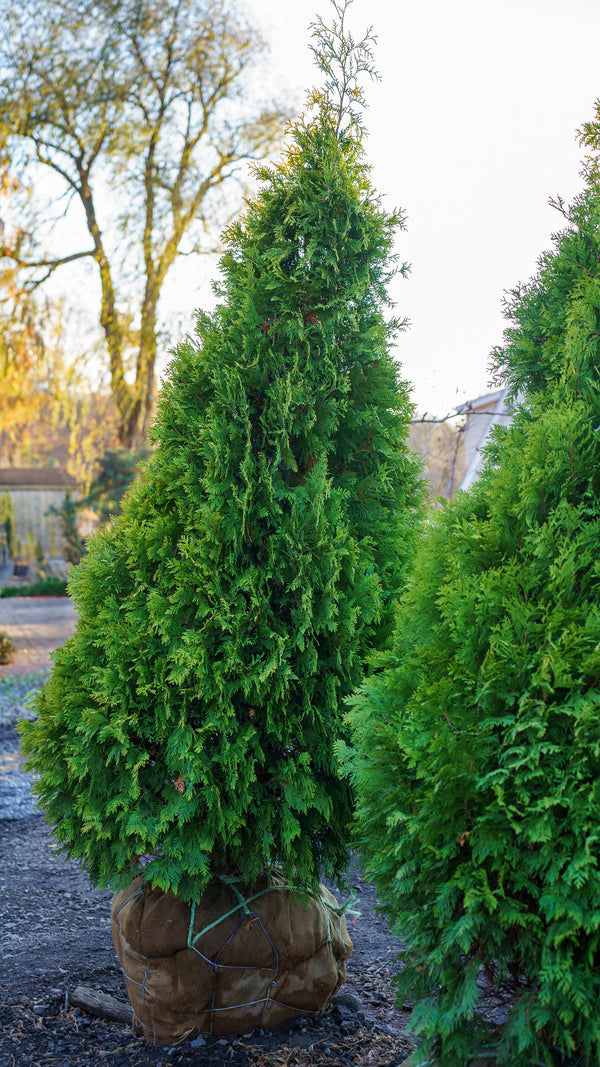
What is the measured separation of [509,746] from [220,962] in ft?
5.23

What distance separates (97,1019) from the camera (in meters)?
3.07

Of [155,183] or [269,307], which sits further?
[155,183]

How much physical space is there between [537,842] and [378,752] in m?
0.49

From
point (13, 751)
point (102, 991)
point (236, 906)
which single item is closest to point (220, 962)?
point (236, 906)

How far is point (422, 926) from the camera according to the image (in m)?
2.03

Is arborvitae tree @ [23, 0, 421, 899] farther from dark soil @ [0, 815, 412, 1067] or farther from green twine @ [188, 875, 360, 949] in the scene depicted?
dark soil @ [0, 815, 412, 1067]

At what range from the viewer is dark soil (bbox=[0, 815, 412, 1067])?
8.87 feet

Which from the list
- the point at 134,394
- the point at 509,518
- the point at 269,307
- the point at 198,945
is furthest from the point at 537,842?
the point at 134,394

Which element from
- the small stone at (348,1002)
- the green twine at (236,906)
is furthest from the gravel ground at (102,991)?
the green twine at (236,906)

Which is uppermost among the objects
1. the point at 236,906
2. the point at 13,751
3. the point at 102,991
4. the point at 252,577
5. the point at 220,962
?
the point at 252,577

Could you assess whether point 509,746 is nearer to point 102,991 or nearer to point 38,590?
point 102,991

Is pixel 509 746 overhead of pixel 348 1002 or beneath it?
overhead

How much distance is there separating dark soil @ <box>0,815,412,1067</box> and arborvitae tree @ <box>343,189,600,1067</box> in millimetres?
408

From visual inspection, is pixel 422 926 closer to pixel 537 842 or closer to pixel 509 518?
pixel 537 842
